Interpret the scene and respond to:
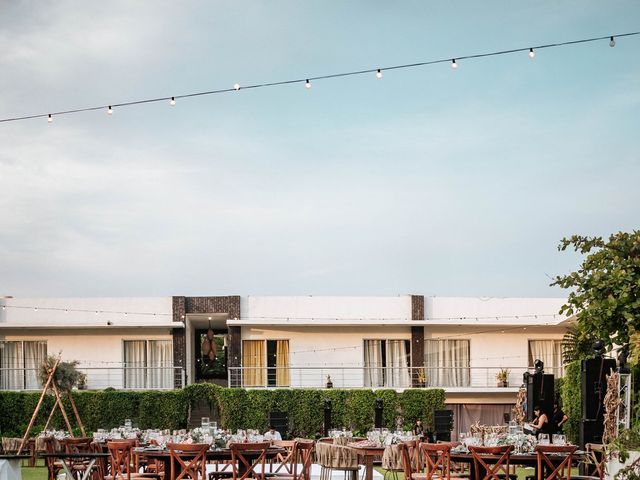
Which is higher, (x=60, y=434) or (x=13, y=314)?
(x=13, y=314)

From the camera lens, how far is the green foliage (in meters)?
22.3

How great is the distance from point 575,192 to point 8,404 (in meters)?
18.0

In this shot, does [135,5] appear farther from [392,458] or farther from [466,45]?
[392,458]

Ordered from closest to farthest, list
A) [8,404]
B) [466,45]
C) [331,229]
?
1. [466,45]
2. [331,229]
3. [8,404]

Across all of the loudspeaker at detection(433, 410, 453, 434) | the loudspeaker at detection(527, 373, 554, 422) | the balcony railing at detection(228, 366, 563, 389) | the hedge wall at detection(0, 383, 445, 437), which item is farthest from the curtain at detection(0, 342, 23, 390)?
the loudspeaker at detection(527, 373, 554, 422)

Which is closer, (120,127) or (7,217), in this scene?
(120,127)

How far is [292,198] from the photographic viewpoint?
88.0 feet

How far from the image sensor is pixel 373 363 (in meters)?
35.2

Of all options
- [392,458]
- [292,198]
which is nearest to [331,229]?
[292,198]

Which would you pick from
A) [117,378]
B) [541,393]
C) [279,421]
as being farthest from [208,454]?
[117,378]

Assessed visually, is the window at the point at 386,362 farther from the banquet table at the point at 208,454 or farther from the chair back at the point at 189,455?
the chair back at the point at 189,455

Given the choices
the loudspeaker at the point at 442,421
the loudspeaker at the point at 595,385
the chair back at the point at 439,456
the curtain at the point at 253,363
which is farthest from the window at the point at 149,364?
the chair back at the point at 439,456

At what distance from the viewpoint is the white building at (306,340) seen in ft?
113

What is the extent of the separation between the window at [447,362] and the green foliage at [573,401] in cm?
1172
